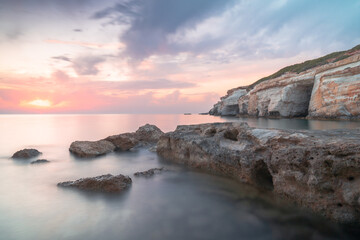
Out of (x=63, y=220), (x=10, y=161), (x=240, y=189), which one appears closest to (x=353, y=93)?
(x=240, y=189)

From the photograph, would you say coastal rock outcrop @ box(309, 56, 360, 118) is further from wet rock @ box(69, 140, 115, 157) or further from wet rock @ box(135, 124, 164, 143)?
wet rock @ box(69, 140, 115, 157)

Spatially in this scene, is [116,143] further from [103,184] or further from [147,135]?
[103,184]

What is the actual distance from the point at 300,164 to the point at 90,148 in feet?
35.3

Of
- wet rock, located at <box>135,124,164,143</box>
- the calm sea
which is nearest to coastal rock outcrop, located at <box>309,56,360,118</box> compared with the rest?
wet rock, located at <box>135,124,164,143</box>

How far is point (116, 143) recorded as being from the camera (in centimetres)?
1356

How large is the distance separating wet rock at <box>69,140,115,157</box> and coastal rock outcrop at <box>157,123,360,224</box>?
685 centimetres

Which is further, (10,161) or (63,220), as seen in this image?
(10,161)

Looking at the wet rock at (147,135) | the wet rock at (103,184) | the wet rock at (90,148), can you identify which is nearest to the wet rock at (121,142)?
the wet rock at (90,148)

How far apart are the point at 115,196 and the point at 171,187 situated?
1801 millimetres

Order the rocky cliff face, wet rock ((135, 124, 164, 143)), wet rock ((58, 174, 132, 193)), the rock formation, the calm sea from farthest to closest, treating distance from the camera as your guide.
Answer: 1. the rocky cliff face
2. wet rock ((135, 124, 164, 143))
3. the rock formation
4. wet rock ((58, 174, 132, 193))
5. the calm sea

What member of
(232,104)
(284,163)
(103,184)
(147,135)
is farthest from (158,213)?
(232,104)

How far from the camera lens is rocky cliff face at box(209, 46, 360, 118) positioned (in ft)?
80.3

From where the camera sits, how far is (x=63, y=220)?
4.68 meters

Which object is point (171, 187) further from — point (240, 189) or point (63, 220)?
point (63, 220)
